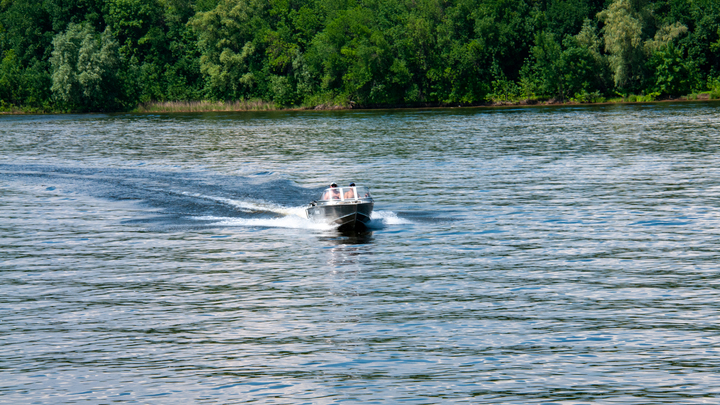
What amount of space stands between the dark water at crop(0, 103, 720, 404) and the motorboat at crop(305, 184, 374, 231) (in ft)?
2.45

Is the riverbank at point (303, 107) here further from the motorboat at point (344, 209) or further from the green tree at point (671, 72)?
the motorboat at point (344, 209)

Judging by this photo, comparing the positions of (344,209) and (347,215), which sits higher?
(344,209)

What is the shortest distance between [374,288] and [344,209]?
372 inches

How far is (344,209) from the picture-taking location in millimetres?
29781

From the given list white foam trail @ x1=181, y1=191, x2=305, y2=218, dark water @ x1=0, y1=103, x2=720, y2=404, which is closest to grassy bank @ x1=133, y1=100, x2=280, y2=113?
dark water @ x1=0, y1=103, x2=720, y2=404

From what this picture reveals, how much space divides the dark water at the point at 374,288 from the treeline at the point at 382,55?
286 feet

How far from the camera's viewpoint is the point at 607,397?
41.1 feet

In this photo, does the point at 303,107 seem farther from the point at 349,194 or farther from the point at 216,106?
the point at 349,194

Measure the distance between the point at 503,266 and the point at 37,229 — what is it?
18925 millimetres

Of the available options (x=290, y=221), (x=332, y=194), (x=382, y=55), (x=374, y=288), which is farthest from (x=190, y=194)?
(x=382, y=55)

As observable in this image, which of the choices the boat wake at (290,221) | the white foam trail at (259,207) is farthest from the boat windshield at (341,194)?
the white foam trail at (259,207)

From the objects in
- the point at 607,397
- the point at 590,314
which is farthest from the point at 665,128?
the point at 607,397

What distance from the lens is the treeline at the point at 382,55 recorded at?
5172 inches

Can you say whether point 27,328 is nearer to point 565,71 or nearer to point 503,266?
point 503,266
